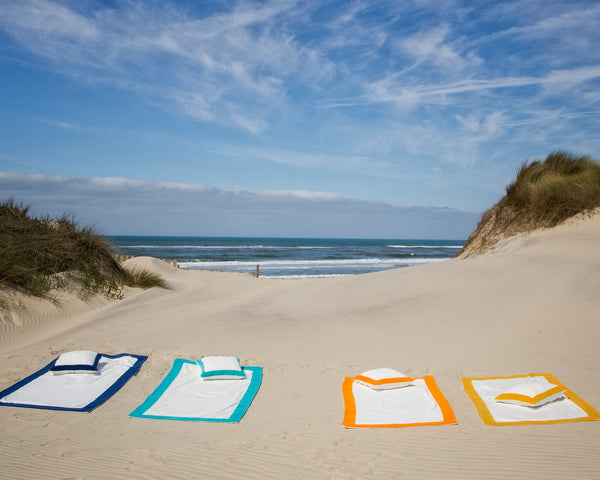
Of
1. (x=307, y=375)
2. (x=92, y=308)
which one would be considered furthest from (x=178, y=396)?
(x=92, y=308)

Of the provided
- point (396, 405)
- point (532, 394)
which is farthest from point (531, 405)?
point (396, 405)

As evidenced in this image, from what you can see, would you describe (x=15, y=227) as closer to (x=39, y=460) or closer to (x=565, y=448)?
(x=39, y=460)

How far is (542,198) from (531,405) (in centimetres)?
965

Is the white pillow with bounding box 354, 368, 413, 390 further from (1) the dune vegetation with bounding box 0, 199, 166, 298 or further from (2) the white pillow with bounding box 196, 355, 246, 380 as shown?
(1) the dune vegetation with bounding box 0, 199, 166, 298

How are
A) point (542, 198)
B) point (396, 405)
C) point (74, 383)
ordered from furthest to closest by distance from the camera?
point (542, 198), point (74, 383), point (396, 405)

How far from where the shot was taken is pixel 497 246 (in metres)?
12.7

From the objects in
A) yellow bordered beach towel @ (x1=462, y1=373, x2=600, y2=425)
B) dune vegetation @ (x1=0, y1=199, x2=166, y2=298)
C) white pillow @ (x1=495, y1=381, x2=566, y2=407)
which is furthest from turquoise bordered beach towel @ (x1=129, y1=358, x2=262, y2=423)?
dune vegetation @ (x1=0, y1=199, x2=166, y2=298)

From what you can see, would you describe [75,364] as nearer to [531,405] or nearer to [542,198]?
[531,405]

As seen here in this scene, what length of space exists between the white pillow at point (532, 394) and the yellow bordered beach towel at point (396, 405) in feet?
2.06

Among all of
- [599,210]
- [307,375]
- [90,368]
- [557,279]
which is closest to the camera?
[90,368]

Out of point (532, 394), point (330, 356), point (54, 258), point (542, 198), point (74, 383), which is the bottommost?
point (330, 356)

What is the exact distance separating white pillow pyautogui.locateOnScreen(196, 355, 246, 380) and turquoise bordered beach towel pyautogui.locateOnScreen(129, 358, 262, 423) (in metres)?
0.05

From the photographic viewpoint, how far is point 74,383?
491 centimetres

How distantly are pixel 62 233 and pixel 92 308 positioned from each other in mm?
2166
